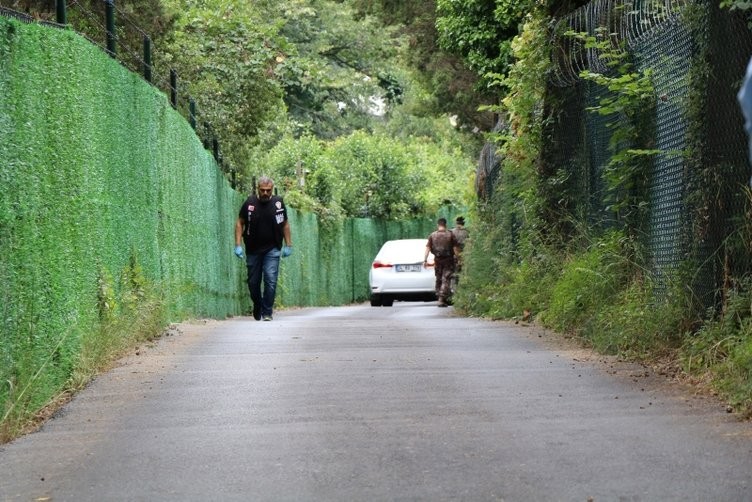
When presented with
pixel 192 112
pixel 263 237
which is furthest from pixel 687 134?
pixel 192 112

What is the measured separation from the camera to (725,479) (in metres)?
5.82

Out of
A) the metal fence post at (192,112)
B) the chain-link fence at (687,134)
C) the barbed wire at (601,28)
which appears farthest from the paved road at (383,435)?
the metal fence post at (192,112)

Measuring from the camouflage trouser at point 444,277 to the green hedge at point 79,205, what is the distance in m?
8.44

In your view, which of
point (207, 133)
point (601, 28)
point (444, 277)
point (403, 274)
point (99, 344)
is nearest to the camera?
point (99, 344)

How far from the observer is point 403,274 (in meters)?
32.1

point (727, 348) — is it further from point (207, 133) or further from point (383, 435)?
point (207, 133)

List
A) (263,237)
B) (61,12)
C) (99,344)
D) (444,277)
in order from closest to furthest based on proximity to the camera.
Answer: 1. (99,344)
2. (61,12)
3. (263,237)
4. (444,277)

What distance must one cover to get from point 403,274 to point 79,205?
22.0 metres

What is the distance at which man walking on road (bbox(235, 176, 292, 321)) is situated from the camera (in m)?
18.4

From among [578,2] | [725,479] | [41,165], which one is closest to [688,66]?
[41,165]

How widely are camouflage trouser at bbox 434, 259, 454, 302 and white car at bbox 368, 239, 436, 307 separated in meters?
3.91

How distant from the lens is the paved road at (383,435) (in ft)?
19.2

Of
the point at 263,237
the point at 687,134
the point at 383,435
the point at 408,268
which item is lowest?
→ the point at 383,435

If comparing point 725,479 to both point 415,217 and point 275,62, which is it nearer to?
point 275,62
